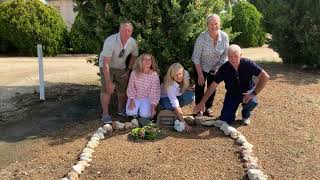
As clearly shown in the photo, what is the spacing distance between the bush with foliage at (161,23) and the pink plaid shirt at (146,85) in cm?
50

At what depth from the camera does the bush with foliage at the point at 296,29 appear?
33.5ft

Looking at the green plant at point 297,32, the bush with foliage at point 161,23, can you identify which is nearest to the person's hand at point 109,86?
the bush with foliage at point 161,23

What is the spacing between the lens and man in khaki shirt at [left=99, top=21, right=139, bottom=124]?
22.7 ft

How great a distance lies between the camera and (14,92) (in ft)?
30.9

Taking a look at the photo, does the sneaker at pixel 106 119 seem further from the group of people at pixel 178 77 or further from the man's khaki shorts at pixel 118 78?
the man's khaki shorts at pixel 118 78

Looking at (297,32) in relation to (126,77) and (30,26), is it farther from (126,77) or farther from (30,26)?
(30,26)

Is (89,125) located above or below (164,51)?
below

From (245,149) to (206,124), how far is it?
3.49 ft

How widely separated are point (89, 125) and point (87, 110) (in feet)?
3.08

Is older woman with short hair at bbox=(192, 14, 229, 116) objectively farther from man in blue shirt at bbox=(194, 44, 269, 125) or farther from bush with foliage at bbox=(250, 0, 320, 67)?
bush with foliage at bbox=(250, 0, 320, 67)

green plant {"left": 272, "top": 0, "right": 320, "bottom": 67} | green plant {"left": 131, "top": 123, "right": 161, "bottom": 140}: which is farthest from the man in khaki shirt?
green plant {"left": 272, "top": 0, "right": 320, "bottom": 67}

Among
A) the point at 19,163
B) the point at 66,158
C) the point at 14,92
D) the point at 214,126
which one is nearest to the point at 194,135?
the point at 214,126

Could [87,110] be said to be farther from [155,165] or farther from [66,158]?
[155,165]

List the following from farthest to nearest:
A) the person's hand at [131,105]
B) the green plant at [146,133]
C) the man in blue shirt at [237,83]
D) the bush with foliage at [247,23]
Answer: the bush with foliage at [247,23], the person's hand at [131,105], the man in blue shirt at [237,83], the green plant at [146,133]
